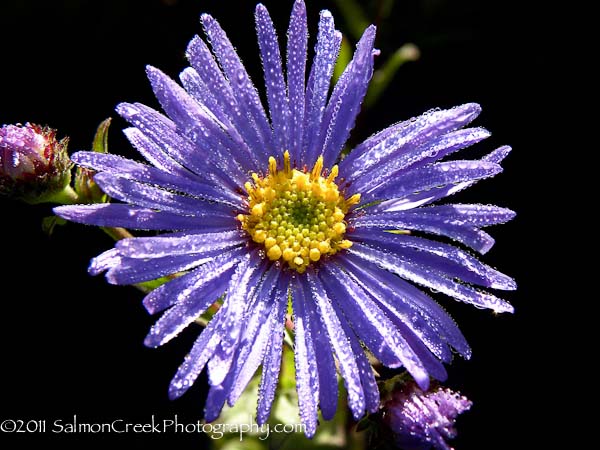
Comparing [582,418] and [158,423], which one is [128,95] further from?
[582,418]

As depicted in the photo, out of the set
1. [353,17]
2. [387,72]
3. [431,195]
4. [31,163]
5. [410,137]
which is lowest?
[431,195]

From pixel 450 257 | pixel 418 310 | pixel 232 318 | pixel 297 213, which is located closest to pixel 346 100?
Answer: pixel 297 213

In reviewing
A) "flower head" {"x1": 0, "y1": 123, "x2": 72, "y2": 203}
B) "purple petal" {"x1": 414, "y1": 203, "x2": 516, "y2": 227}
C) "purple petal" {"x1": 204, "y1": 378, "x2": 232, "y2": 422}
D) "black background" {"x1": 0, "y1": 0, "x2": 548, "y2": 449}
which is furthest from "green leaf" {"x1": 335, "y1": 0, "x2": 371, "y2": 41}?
"purple petal" {"x1": 204, "y1": 378, "x2": 232, "y2": 422}

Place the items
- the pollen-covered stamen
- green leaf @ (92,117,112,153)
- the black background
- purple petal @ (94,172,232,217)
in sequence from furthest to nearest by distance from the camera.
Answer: the black background, the pollen-covered stamen, green leaf @ (92,117,112,153), purple petal @ (94,172,232,217)

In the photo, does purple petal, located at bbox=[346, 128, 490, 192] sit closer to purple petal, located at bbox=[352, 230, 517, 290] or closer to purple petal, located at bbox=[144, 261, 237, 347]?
purple petal, located at bbox=[352, 230, 517, 290]

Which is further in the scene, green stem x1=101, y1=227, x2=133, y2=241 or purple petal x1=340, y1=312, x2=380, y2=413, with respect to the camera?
green stem x1=101, y1=227, x2=133, y2=241

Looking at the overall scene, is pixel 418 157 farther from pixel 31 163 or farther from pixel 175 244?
pixel 31 163

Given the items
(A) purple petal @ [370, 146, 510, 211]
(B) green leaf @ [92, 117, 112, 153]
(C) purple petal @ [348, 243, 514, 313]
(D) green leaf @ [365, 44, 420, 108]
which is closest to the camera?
(C) purple petal @ [348, 243, 514, 313]
